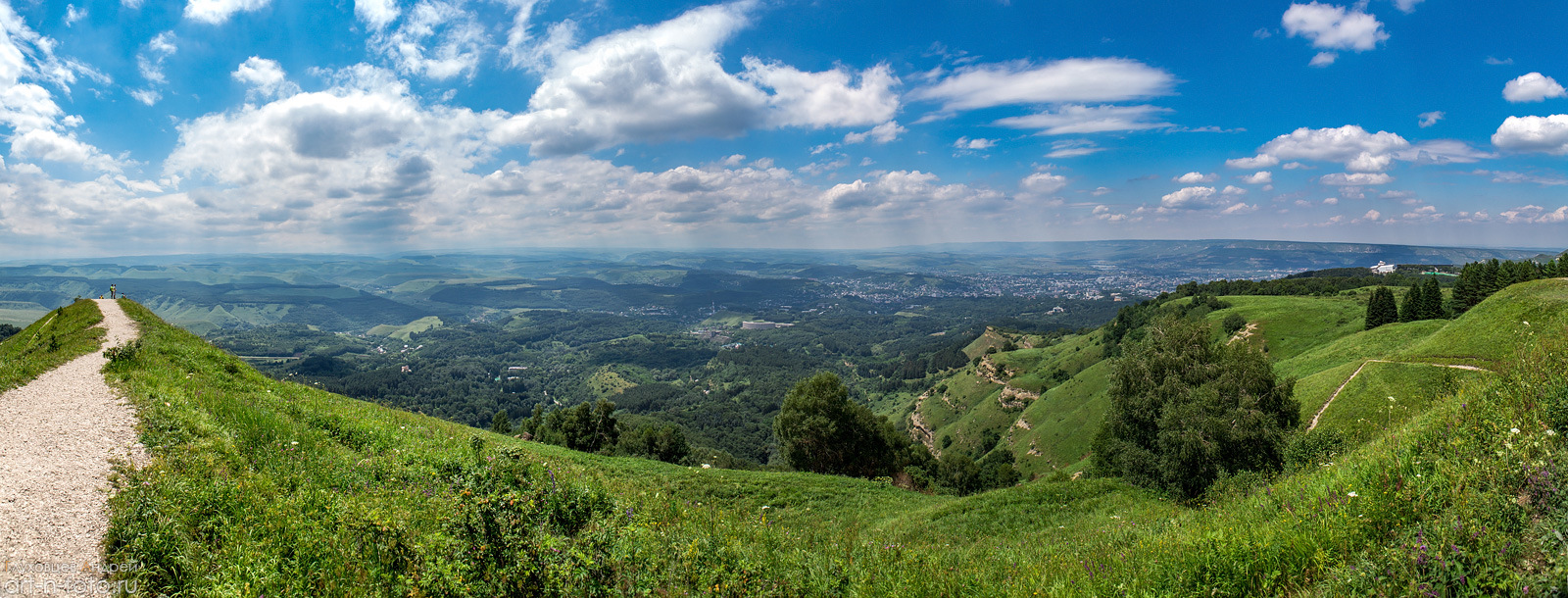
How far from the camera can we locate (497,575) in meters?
5.33

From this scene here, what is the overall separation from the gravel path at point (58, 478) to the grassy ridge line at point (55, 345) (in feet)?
3.39

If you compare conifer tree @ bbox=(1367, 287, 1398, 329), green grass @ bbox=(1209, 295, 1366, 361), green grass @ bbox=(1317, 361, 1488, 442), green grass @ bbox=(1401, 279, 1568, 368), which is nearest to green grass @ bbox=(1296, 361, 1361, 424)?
green grass @ bbox=(1317, 361, 1488, 442)

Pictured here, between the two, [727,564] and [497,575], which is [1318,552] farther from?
[497,575]

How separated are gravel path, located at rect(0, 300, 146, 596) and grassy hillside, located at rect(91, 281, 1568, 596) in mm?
298

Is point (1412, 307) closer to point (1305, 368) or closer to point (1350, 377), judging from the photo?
point (1305, 368)

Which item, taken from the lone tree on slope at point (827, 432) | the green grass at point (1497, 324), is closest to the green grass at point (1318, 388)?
the green grass at point (1497, 324)

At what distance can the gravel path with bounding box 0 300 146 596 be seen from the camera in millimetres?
5262

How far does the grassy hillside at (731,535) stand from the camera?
15.3 feet

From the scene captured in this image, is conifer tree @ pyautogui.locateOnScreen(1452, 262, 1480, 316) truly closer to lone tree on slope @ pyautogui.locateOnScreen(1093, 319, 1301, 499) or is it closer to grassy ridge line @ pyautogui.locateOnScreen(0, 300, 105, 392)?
lone tree on slope @ pyautogui.locateOnScreen(1093, 319, 1301, 499)

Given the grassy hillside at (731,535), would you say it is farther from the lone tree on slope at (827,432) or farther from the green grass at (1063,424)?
the green grass at (1063,424)

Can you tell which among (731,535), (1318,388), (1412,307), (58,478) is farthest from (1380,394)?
(1412,307)

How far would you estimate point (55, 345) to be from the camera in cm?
1820

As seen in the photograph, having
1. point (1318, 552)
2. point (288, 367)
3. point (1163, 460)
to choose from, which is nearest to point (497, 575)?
point (1318, 552)

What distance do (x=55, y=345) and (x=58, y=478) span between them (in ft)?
61.7
